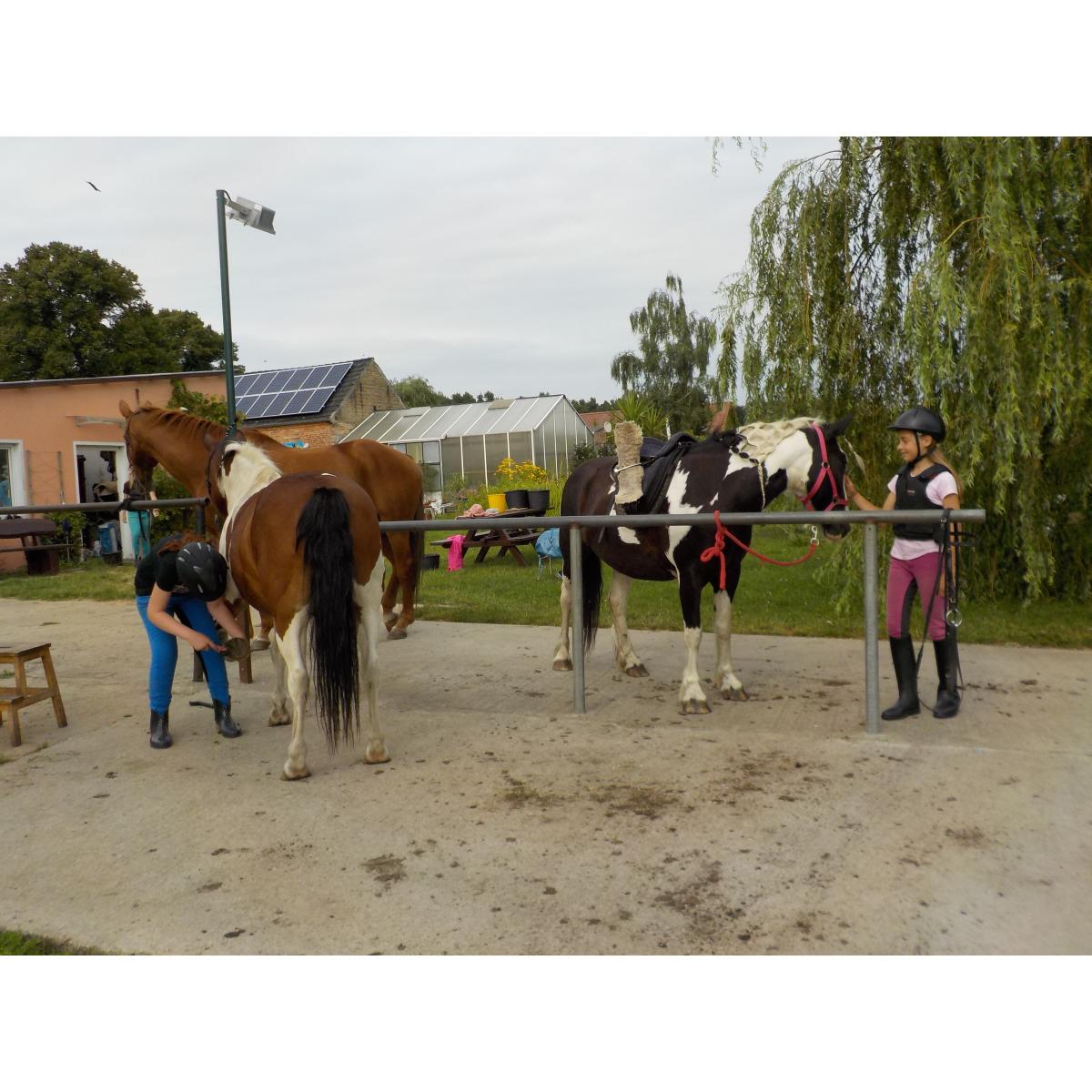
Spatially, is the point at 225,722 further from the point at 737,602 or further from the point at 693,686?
the point at 737,602

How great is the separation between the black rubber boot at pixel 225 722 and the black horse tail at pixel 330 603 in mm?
1236

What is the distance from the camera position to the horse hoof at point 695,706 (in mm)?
5312

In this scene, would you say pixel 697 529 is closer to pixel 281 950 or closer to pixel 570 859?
pixel 570 859

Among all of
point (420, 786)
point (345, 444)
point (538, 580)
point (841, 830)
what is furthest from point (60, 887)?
Answer: point (538, 580)

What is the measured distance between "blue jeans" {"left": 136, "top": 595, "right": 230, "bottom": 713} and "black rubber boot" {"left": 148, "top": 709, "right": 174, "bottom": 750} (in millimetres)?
35

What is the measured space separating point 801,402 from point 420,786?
18.5 ft

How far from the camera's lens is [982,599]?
332 inches

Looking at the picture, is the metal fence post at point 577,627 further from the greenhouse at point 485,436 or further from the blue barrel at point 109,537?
the greenhouse at point 485,436

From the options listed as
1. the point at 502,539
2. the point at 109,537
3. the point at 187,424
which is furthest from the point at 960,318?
the point at 109,537

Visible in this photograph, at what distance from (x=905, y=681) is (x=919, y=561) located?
736 mm

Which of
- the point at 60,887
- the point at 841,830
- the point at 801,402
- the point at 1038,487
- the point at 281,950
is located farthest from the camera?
the point at 801,402

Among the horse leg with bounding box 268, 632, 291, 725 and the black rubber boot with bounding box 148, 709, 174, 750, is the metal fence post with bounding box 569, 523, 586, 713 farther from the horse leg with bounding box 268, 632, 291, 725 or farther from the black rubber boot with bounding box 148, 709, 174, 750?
the black rubber boot with bounding box 148, 709, 174, 750

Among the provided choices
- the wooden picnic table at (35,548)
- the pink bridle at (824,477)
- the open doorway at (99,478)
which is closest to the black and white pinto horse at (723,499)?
the pink bridle at (824,477)

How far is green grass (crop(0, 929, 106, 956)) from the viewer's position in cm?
281
